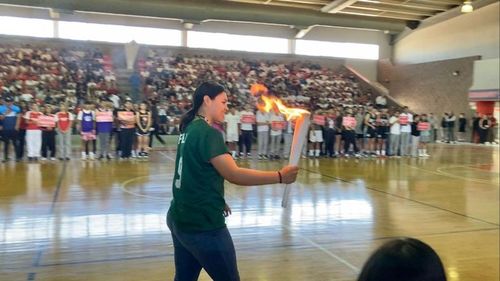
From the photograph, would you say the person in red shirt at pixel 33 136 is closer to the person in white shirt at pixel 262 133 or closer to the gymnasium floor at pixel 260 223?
the gymnasium floor at pixel 260 223

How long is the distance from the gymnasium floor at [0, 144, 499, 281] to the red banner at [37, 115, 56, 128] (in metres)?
2.02

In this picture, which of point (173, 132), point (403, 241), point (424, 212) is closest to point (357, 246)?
point (424, 212)

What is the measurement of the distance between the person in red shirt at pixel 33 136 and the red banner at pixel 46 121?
0.10 m

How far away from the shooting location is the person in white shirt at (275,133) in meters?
15.7

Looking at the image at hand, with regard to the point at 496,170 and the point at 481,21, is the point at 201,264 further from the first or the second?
the point at 481,21

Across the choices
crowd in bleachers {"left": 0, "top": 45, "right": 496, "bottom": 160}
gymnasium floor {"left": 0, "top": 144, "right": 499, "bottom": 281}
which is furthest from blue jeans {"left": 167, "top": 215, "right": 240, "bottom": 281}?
crowd in bleachers {"left": 0, "top": 45, "right": 496, "bottom": 160}

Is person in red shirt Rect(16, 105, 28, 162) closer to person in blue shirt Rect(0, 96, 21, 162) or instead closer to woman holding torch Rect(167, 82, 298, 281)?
person in blue shirt Rect(0, 96, 21, 162)

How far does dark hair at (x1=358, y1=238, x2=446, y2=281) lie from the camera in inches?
51.1

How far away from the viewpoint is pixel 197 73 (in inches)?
1021

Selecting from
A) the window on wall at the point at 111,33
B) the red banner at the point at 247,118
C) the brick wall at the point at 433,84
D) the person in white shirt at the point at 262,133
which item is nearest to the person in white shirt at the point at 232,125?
the red banner at the point at 247,118

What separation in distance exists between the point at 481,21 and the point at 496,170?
16.1 metres

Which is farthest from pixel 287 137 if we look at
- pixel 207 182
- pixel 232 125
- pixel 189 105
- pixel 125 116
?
pixel 207 182

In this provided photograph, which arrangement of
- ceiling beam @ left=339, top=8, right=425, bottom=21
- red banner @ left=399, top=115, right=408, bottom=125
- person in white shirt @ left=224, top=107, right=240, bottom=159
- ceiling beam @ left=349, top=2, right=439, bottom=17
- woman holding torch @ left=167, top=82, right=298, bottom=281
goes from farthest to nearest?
ceiling beam @ left=339, top=8, right=425, bottom=21
ceiling beam @ left=349, top=2, right=439, bottom=17
red banner @ left=399, top=115, right=408, bottom=125
person in white shirt @ left=224, top=107, right=240, bottom=159
woman holding torch @ left=167, top=82, right=298, bottom=281

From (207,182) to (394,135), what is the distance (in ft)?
50.2
